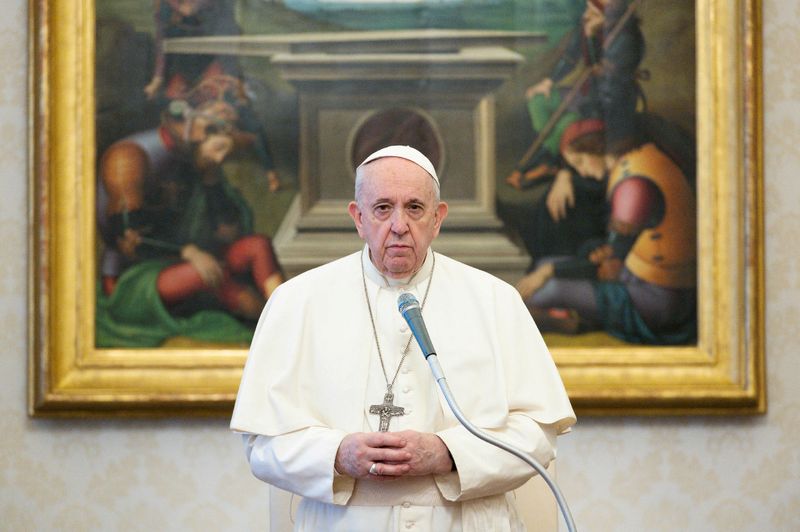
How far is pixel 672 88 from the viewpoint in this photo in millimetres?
4633

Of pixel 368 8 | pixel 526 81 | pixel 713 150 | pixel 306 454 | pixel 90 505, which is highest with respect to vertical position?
pixel 368 8

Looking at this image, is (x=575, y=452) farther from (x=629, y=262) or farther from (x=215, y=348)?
(x=215, y=348)

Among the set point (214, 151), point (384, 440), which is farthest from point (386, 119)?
point (384, 440)

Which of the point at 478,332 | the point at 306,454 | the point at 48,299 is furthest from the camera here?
the point at 48,299

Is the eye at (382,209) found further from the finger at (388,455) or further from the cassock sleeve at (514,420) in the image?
the finger at (388,455)

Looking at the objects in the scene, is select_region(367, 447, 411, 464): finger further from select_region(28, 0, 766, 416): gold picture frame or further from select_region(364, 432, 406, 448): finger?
select_region(28, 0, 766, 416): gold picture frame

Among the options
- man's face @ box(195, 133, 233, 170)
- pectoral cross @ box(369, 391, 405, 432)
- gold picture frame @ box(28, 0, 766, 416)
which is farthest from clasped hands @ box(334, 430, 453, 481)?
man's face @ box(195, 133, 233, 170)

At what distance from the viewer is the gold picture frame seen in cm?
450

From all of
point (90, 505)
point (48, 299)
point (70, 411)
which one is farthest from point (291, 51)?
point (90, 505)

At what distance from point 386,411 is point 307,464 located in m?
0.27

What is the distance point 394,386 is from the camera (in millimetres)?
2992

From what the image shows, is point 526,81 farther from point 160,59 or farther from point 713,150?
point 160,59

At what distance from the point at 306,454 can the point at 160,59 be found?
2391 millimetres

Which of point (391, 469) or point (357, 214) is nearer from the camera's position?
point (391, 469)
